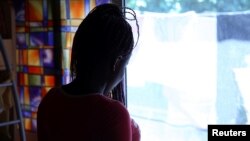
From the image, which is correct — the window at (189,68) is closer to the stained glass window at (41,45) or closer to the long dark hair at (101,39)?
the stained glass window at (41,45)

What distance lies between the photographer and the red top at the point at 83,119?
0.68 m

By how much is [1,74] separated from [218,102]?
1537 millimetres

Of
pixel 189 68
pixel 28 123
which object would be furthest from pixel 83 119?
pixel 28 123

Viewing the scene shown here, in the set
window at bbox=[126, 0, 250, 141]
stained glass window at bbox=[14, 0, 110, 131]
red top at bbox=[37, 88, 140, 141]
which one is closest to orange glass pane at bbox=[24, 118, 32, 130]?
stained glass window at bbox=[14, 0, 110, 131]

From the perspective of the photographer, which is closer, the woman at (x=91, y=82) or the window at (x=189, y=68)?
the woman at (x=91, y=82)

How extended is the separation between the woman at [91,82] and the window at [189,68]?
899 mm

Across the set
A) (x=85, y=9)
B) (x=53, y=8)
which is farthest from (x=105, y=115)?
(x=53, y=8)

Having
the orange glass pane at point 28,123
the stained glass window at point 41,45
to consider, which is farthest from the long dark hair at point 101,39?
the orange glass pane at point 28,123

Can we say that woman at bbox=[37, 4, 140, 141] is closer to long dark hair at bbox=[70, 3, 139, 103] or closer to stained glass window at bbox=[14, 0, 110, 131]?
long dark hair at bbox=[70, 3, 139, 103]

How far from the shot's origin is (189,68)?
5.49 ft

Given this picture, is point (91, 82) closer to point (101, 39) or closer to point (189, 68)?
point (101, 39)

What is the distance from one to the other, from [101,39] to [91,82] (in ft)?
0.35

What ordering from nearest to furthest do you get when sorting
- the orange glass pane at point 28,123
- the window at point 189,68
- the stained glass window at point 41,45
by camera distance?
the window at point 189,68, the stained glass window at point 41,45, the orange glass pane at point 28,123

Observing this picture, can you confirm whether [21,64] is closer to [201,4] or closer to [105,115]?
[201,4]
